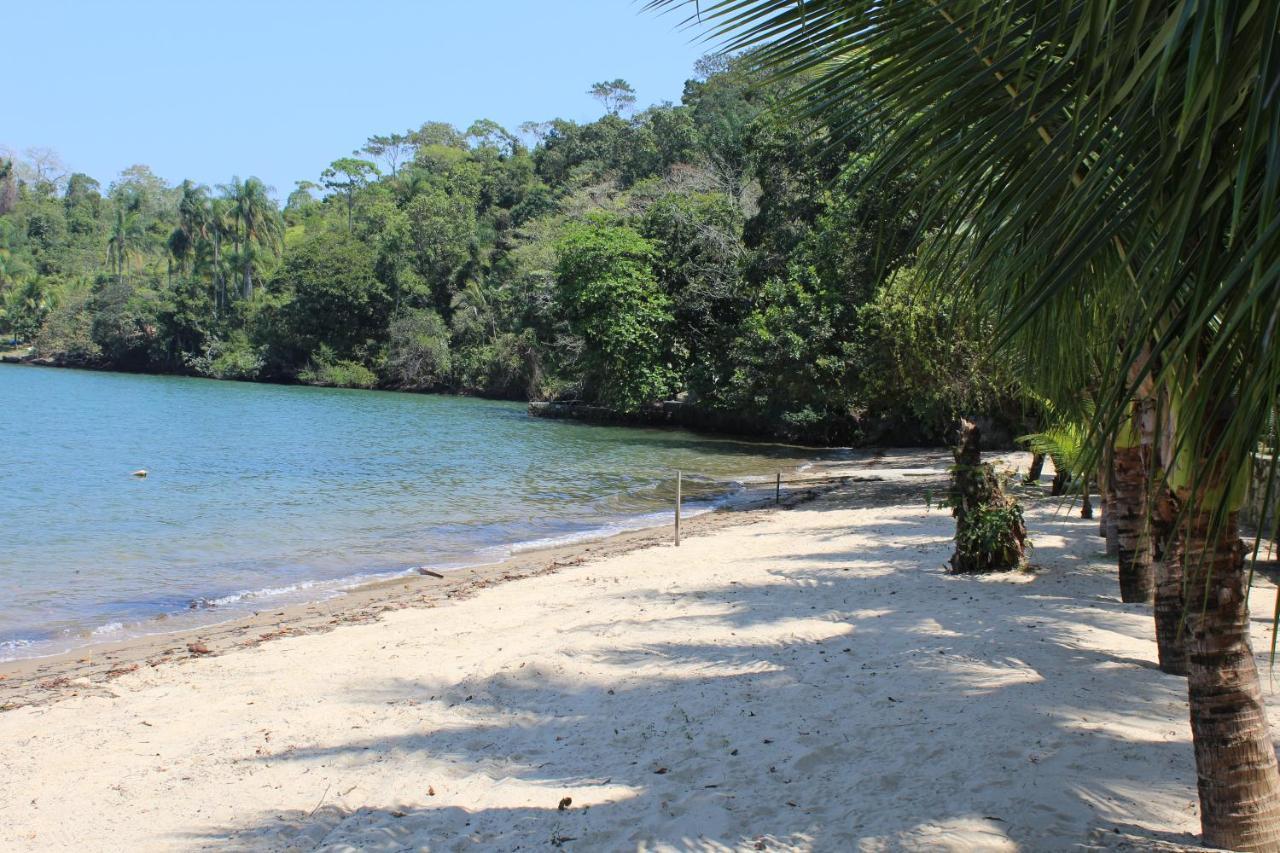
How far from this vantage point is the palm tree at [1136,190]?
5.66ft


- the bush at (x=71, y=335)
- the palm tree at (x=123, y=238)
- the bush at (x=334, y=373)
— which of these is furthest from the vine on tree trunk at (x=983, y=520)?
the palm tree at (x=123, y=238)

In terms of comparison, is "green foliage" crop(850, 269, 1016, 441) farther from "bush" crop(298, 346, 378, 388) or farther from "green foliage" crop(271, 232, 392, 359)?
"green foliage" crop(271, 232, 392, 359)

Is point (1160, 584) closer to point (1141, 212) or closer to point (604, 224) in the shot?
point (1141, 212)

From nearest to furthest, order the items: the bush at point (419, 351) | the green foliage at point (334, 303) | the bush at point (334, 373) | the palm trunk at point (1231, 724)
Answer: the palm trunk at point (1231, 724), the bush at point (419, 351), the bush at point (334, 373), the green foliage at point (334, 303)

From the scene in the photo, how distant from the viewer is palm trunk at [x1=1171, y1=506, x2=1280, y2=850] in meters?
3.39

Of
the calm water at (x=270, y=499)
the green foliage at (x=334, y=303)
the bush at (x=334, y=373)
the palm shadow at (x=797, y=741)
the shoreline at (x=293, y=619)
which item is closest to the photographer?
the palm shadow at (x=797, y=741)

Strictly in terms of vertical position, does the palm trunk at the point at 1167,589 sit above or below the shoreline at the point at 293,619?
above

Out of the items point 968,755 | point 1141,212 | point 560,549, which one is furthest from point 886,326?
point 1141,212

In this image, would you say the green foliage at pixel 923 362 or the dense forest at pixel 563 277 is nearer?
the green foliage at pixel 923 362

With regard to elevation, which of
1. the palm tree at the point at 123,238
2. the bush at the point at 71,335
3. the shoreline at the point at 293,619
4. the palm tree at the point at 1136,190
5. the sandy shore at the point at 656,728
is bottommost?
the shoreline at the point at 293,619

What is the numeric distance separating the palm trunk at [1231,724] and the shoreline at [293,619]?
8103 mm

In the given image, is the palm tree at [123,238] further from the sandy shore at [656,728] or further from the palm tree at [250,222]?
the sandy shore at [656,728]

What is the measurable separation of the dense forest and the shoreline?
601 cm

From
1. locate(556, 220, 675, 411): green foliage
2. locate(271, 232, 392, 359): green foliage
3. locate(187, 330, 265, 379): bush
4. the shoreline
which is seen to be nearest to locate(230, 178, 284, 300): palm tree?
locate(187, 330, 265, 379): bush
